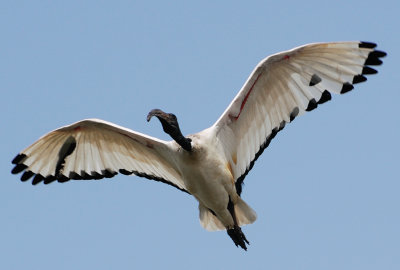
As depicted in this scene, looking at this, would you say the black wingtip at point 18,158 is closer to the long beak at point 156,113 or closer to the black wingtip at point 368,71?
the long beak at point 156,113

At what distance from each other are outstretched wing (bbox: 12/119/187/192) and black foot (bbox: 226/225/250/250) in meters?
0.84

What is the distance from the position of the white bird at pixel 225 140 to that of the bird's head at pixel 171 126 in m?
0.01

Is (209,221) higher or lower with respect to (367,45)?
lower

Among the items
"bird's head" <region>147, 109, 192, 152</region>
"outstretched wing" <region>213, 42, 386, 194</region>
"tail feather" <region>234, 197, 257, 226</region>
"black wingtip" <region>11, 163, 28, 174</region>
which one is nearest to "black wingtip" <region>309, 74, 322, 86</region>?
"outstretched wing" <region>213, 42, 386, 194</region>

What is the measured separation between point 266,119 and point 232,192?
96 cm

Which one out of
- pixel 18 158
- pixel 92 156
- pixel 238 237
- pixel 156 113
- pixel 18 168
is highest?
pixel 156 113

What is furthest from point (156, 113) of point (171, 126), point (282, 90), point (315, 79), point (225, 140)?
point (315, 79)

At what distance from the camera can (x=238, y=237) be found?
11.5 m

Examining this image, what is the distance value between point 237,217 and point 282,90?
65.3 inches

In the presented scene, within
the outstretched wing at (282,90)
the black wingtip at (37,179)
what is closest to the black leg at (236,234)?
the outstretched wing at (282,90)

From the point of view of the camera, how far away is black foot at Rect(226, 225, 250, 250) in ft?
37.8

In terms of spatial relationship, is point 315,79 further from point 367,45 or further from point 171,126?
point 171,126

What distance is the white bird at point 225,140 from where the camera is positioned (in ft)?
35.7

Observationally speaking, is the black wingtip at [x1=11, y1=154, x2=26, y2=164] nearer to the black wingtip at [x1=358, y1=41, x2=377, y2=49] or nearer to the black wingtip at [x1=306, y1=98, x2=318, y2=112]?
the black wingtip at [x1=306, y1=98, x2=318, y2=112]
